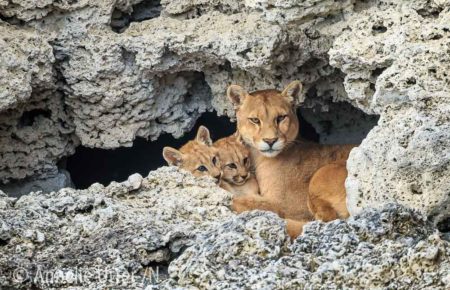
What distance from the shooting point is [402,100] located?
5.27 m

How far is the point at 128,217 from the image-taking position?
5.47 m

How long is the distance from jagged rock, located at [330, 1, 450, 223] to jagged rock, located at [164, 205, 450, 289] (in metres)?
0.59

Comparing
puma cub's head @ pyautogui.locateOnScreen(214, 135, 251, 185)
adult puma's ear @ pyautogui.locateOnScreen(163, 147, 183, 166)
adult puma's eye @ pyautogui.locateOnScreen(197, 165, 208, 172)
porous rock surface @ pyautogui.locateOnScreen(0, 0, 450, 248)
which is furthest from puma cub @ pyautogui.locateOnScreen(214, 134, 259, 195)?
porous rock surface @ pyautogui.locateOnScreen(0, 0, 450, 248)

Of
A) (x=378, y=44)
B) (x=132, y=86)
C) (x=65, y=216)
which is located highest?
(x=378, y=44)

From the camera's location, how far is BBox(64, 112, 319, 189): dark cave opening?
27.0 feet

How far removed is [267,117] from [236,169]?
396 mm

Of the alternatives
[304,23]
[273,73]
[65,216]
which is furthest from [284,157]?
[65,216]

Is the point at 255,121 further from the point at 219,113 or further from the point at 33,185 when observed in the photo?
the point at 33,185

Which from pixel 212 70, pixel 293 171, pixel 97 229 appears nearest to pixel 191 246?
pixel 97 229

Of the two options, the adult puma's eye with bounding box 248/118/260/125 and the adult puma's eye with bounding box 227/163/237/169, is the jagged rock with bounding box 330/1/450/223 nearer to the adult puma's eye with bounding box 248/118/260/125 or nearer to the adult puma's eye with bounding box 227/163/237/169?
the adult puma's eye with bounding box 248/118/260/125

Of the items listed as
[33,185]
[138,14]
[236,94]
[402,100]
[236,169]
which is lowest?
[33,185]

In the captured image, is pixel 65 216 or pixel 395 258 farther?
pixel 65 216

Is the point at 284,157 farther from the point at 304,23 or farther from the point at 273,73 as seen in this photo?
the point at 304,23

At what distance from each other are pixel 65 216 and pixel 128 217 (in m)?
0.30
